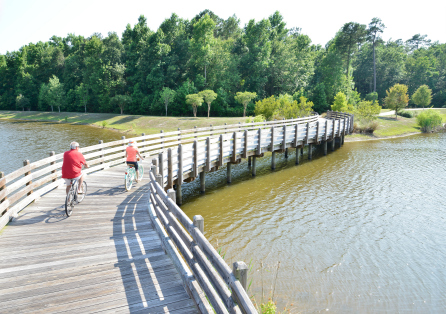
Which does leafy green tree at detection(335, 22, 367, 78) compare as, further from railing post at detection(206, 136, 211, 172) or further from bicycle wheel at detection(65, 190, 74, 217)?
bicycle wheel at detection(65, 190, 74, 217)

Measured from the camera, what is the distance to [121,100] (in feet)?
206

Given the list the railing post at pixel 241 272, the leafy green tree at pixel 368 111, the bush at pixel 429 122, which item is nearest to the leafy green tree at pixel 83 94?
the leafy green tree at pixel 368 111

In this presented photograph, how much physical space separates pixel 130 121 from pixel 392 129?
4178 centimetres

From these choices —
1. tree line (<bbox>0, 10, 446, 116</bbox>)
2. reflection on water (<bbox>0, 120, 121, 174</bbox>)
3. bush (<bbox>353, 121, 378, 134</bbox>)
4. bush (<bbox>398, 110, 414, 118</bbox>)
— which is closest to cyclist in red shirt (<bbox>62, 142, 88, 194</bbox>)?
reflection on water (<bbox>0, 120, 121, 174</bbox>)

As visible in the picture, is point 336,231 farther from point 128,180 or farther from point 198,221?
point 198,221

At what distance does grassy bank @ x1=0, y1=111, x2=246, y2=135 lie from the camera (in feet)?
152

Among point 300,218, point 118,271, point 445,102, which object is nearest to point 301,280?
point 300,218

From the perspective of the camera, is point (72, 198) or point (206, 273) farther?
point (72, 198)

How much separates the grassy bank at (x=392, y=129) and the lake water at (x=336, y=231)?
13927 millimetres

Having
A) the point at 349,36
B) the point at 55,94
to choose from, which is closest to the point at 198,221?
the point at 349,36

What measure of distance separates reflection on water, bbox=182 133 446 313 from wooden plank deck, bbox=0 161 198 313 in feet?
11.8


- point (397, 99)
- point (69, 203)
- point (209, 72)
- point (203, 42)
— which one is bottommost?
point (69, 203)

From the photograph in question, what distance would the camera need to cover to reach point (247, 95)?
51.5m

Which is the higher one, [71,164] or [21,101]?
[21,101]
